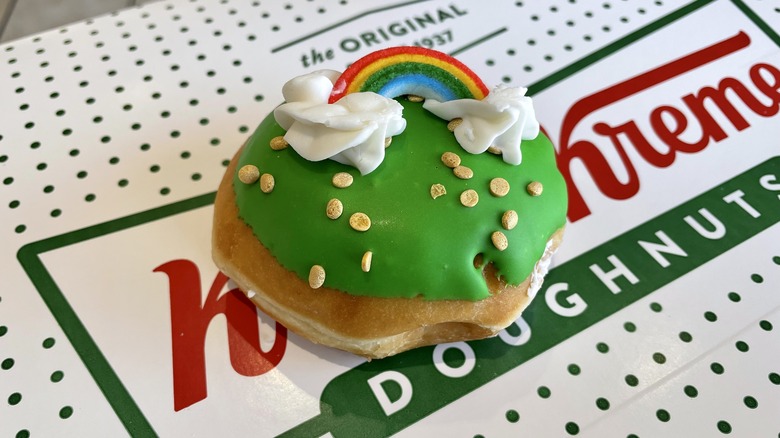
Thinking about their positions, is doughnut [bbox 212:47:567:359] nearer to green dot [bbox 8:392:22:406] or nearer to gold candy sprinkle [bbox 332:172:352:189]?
gold candy sprinkle [bbox 332:172:352:189]

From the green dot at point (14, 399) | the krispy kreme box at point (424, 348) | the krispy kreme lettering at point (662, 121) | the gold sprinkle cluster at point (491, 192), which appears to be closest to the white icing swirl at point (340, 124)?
the gold sprinkle cluster at point (491, 192)

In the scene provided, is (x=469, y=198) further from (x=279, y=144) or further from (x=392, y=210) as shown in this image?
(x=279, y=144)

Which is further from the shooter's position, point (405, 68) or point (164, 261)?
point (164, 261)

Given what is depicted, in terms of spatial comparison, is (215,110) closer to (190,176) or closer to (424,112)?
(190,176)

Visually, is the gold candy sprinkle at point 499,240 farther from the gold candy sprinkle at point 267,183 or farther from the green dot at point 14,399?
the green dot at point 14,399

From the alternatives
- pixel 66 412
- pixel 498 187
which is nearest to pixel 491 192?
pixel 498 187

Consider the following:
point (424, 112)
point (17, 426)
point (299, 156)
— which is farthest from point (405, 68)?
point (17, 426)

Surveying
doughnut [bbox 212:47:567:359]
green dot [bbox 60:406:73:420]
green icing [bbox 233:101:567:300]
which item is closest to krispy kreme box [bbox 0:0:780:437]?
green dot [bbox 60:406:73:420]
